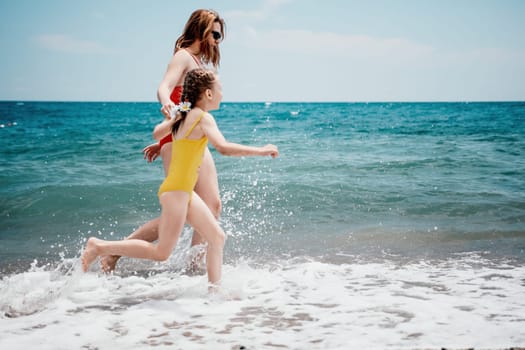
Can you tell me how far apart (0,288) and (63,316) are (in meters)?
1.06

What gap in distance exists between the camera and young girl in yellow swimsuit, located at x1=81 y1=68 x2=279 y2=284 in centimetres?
343

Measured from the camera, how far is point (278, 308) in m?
3.54

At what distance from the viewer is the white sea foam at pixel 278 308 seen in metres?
2.94

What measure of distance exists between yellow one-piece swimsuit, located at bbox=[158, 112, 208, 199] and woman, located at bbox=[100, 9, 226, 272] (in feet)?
1.23

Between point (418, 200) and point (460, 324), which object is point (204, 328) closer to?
point (460, 324)

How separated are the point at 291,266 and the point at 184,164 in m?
1.93

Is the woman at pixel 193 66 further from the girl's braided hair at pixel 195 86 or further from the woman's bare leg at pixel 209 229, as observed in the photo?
the woman's bare leg at pixel 209 229

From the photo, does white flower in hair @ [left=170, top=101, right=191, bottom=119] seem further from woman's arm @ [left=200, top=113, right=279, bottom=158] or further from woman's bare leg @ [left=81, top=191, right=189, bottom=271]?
woman's bare leg @ [left=81, top=191, right=189, bottom=271]

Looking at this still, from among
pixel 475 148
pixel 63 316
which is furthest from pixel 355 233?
pixel 475 148

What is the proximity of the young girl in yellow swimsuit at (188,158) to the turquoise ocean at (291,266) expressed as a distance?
1.69 ft

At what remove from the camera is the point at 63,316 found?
3.41 m

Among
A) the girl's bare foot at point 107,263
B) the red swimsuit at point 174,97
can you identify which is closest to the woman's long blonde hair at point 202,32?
the red swimsuit at point 174,97

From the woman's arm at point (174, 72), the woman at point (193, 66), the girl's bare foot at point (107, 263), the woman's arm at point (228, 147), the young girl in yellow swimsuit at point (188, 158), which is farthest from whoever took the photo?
the girl's bare foot at point (107, 263)

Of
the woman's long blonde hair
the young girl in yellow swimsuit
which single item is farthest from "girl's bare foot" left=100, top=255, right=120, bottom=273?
the woman's long blonde hair
